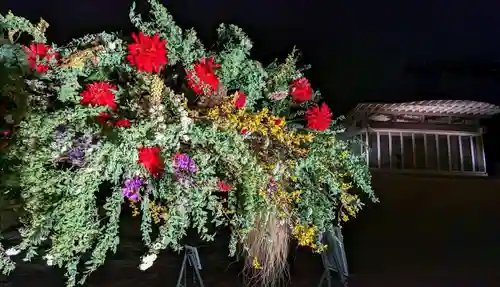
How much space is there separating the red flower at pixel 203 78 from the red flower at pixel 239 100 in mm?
55

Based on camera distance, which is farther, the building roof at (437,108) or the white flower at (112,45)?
the building roof at (437,108)

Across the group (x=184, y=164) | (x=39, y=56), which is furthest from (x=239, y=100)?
(x=39, y=56)

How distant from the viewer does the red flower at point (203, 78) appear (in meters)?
1.01

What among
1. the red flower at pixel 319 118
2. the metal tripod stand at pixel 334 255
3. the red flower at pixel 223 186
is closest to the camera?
the red flower at pixel 223 186

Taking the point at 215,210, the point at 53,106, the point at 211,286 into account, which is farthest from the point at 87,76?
the point at 211,286

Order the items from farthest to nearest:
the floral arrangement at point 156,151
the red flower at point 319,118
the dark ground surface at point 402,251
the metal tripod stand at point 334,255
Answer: the dark ground surface at point 402,251, the metal tripod stand at point 334,255, the red flower at point 319,118, the floral arrangement at point 156,151

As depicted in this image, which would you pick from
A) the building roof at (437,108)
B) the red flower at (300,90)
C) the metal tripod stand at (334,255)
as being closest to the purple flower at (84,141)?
the red flower at (300,90)

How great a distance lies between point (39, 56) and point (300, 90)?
2.17 ft

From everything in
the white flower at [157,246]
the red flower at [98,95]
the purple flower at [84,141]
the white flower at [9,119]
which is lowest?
the white flower at [157,246]

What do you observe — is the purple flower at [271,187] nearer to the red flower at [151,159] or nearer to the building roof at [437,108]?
the red flower at [151,159]

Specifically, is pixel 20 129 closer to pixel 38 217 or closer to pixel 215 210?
pixel 38 217

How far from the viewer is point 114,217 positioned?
38.3 inches

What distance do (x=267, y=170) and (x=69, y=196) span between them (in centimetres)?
43

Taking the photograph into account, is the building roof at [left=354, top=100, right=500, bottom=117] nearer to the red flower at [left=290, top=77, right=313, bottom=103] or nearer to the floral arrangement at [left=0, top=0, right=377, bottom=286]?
the red flower at [left=290, top=77, right=313, bottom=103]
